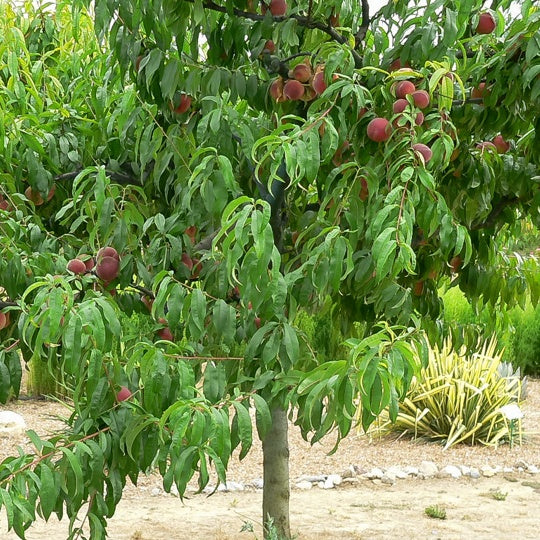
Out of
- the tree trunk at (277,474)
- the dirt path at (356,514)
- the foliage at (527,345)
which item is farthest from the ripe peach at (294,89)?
the foliage at (527,345)

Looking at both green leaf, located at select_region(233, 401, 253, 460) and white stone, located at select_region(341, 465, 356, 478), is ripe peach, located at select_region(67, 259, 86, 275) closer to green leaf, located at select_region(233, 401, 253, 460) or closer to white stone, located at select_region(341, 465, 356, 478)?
green leaf, located at select_region(233, 401, 253, 460)

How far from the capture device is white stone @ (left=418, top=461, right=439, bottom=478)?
17.3 ft

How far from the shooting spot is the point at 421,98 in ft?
6.46

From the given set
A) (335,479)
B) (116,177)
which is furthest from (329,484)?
(116,177)

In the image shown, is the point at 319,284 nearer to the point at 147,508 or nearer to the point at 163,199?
the point at 163,199

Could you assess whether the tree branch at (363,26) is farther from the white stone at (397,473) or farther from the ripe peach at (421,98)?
the white stone at (397,473)

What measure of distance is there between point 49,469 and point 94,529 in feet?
1.03

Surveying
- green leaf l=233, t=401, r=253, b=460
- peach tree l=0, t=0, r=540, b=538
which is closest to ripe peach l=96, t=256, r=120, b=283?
peach tree l=0, t=0, r=540, b=538

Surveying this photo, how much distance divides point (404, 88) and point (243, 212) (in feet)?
1.91

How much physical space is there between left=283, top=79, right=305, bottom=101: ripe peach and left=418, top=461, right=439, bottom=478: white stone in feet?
11.6

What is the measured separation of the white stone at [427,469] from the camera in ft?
17.3

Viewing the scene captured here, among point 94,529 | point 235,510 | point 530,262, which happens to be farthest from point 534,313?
point 94,529

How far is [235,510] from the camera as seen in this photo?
4535 mm

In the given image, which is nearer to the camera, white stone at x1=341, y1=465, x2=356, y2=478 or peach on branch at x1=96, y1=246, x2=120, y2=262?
peach on branch at x1=96, y1=246, x2=120, y2=262
